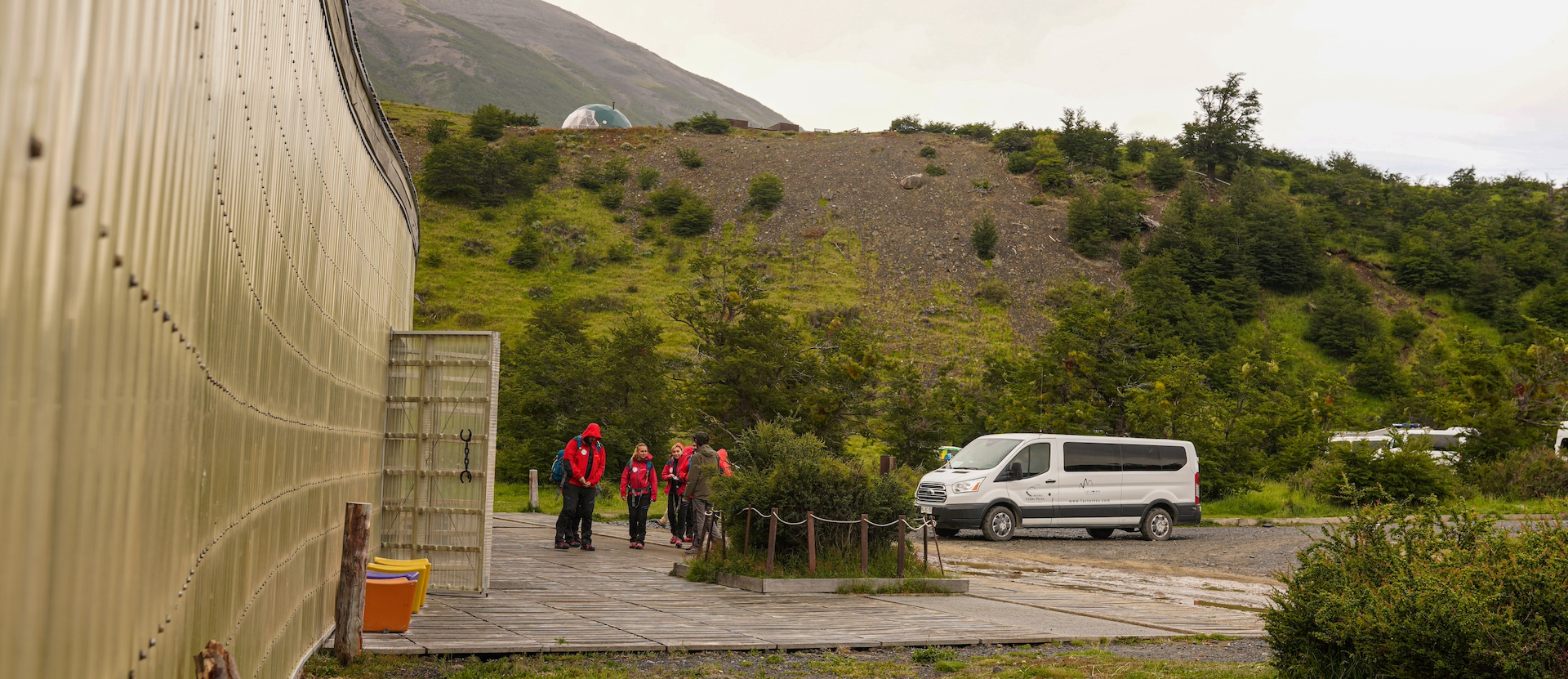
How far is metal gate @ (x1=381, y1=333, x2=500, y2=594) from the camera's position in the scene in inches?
428

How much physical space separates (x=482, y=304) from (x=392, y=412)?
2015 inches

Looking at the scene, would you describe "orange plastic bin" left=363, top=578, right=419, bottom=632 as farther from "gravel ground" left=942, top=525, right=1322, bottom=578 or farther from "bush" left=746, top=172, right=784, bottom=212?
"bush" left=746, top=172, right=784, bottom=212

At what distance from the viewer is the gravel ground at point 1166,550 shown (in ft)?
60.2

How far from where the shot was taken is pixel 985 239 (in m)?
74.9

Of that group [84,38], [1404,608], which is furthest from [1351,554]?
[84,38]

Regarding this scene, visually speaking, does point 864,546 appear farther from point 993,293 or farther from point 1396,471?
point 993,293

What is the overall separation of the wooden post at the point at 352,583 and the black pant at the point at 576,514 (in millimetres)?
8387

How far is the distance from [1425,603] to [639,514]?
12.7 meters

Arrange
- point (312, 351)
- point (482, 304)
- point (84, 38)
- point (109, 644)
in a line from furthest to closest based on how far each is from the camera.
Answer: point (482, 304) → point (312, 351) → point (109, 644) → point (84, 38)

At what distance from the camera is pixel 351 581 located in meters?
7.30

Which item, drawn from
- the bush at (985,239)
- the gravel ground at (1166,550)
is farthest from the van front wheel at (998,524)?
the bush at (985,239)

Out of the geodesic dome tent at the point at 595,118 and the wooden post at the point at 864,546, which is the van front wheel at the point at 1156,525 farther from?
the geodesic dome tent at the point at 595,118

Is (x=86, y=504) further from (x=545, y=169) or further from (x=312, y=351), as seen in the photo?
(x=545, y=169)

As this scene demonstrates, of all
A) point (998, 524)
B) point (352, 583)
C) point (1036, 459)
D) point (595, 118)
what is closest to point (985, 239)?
point (595, 118)
